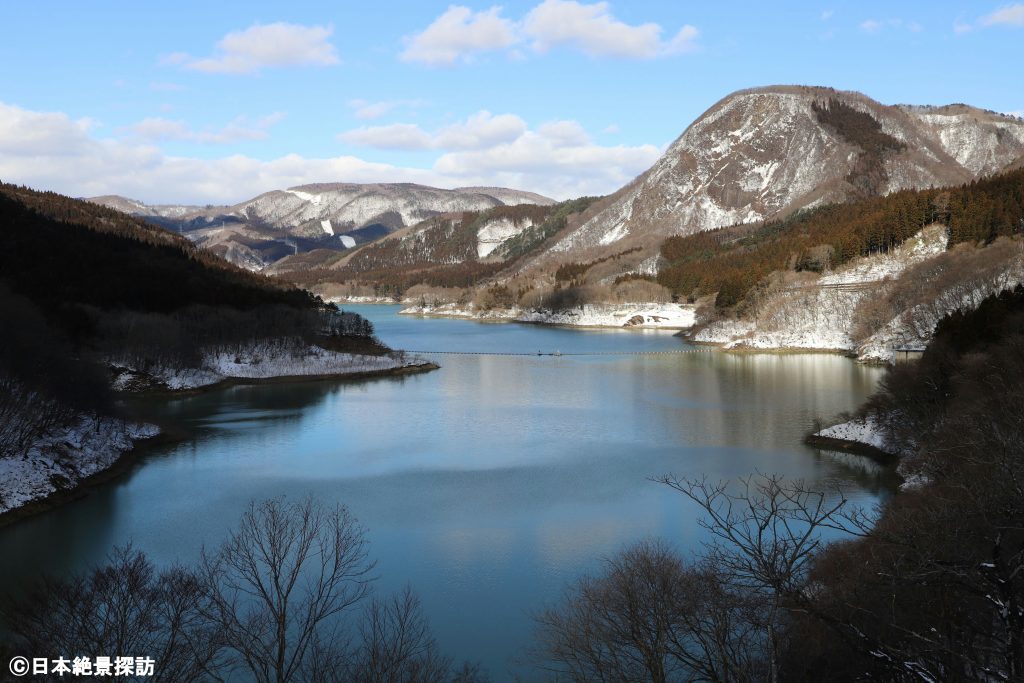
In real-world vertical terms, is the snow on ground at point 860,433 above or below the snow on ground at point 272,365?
below

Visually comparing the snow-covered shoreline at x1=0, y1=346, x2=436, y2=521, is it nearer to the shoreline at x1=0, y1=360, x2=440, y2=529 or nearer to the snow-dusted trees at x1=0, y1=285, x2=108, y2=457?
the shoreline at x1=0, y1=360, x2=440, y2=529

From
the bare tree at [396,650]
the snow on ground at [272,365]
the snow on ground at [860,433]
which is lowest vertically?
the bare tree at [396,650]

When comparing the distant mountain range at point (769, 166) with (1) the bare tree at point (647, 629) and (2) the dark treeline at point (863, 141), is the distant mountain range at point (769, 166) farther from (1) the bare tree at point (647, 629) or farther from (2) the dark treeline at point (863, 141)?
(1) the bare tree at point (647, 629)

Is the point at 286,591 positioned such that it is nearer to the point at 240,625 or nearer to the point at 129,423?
the point at 240,625

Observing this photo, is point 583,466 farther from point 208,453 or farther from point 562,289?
point 562,289

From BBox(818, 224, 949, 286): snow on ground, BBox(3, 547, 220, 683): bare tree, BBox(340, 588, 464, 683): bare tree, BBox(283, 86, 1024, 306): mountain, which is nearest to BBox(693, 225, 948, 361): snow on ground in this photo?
BBox(818, 224, 949, 286): snow on ground

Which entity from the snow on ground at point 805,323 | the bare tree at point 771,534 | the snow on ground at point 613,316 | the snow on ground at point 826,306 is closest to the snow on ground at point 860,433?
the bare tree at point 771,534

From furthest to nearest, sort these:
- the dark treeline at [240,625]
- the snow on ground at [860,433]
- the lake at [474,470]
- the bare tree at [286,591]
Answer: the snow on ground at [860,433]
the lake at [474,470]
the bare tree at [286,591]
the dark treeline at [240,625]
